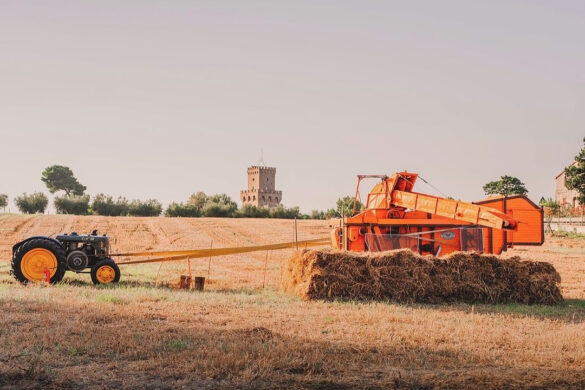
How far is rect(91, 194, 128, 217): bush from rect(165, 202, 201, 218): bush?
15.7ft

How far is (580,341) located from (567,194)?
244 feet

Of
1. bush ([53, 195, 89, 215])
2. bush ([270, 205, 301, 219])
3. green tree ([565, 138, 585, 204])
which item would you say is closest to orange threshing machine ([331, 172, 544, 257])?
green tree ([565, 138, 585, 204])

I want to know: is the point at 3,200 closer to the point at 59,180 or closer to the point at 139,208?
the point at 139,208

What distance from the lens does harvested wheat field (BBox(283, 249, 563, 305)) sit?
1338cm

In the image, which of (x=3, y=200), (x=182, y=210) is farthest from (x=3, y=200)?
(x=182, y=210)

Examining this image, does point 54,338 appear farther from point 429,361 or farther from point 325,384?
point 429,361

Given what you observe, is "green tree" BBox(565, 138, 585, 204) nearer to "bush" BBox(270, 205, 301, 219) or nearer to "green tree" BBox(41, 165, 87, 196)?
"bush" BBox(270, 205, 301, 219)

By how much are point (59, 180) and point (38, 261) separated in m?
137

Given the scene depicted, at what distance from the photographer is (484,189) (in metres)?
90.3

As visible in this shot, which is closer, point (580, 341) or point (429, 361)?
point (429, 361)

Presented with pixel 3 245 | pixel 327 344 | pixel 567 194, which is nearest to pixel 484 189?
pixel 567 194

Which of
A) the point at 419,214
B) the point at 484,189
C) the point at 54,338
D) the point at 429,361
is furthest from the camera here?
the point at 484,189

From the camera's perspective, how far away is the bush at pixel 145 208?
59.8 metres

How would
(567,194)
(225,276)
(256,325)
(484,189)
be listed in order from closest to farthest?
(256,325) < (225,276) < (567,194) < (484,189)
